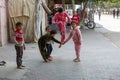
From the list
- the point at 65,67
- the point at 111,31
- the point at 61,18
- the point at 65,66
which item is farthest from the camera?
the point at 111,31

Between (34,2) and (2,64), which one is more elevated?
(34,2)

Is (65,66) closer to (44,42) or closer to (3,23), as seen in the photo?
(44,42)

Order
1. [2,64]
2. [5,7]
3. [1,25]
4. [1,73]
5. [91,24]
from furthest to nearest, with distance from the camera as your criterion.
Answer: [91,24] < [5,7] < [1,25] < [2,64] < [1,73]

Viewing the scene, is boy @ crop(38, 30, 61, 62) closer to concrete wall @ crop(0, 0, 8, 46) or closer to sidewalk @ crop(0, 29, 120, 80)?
sidewalk @ crop(0, 29, 120, 80)

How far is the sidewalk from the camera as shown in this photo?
9391 millimetres

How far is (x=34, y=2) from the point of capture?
17.7 meters

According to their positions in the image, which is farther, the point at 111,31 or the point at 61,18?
the point at 111,31

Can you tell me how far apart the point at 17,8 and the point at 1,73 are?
8020 mm

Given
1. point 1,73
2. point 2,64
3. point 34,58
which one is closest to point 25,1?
point 34,58

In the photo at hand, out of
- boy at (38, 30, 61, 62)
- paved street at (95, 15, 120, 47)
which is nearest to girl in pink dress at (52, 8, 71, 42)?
paved street at (95, 15, 120, 47)

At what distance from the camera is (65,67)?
35.4 ft

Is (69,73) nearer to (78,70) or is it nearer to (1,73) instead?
(78,70)

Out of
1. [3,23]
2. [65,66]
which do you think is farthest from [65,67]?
[3,23]

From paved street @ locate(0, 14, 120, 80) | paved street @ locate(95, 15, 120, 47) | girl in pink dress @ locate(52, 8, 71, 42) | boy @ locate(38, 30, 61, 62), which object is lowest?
paved street @ locate(95, 15, 120, 47)
